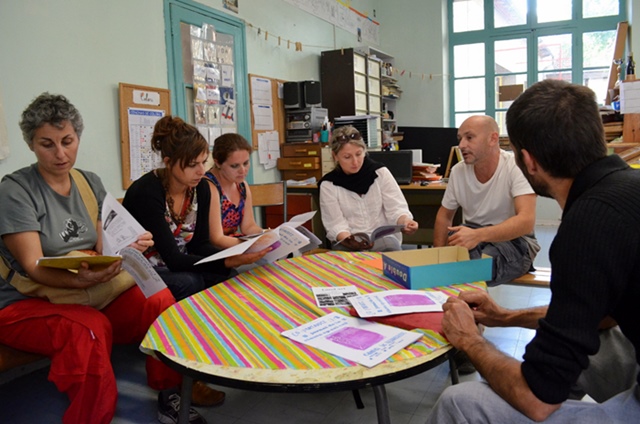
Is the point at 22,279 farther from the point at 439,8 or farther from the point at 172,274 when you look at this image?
the point at 439,8

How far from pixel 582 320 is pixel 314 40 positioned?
207 inches

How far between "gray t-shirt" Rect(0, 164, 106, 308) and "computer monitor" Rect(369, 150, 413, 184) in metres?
2.56

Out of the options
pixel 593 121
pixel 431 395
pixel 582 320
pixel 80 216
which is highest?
pixel 593 121

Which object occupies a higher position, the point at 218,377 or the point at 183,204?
the point at 183,204

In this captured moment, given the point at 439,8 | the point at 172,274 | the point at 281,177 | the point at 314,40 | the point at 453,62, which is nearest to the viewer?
the point at 172,274

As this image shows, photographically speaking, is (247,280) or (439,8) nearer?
(247,280)

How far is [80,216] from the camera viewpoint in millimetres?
2031

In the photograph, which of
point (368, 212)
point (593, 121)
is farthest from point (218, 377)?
point (368, 212)

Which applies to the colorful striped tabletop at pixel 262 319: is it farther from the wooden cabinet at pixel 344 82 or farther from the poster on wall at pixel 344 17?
the poster on wall at pixel 344 17

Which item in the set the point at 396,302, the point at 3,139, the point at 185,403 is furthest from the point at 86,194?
the point at 396,302

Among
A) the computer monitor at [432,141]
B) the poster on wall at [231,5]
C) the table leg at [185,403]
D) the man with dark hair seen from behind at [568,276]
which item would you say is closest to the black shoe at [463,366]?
the man with dark hair seen from behind at [568,276]

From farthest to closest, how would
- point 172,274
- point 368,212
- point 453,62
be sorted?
point 453,62, point 368,212, point 172,274

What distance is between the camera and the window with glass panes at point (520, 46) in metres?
7.09

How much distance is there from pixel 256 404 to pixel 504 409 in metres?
1.32
